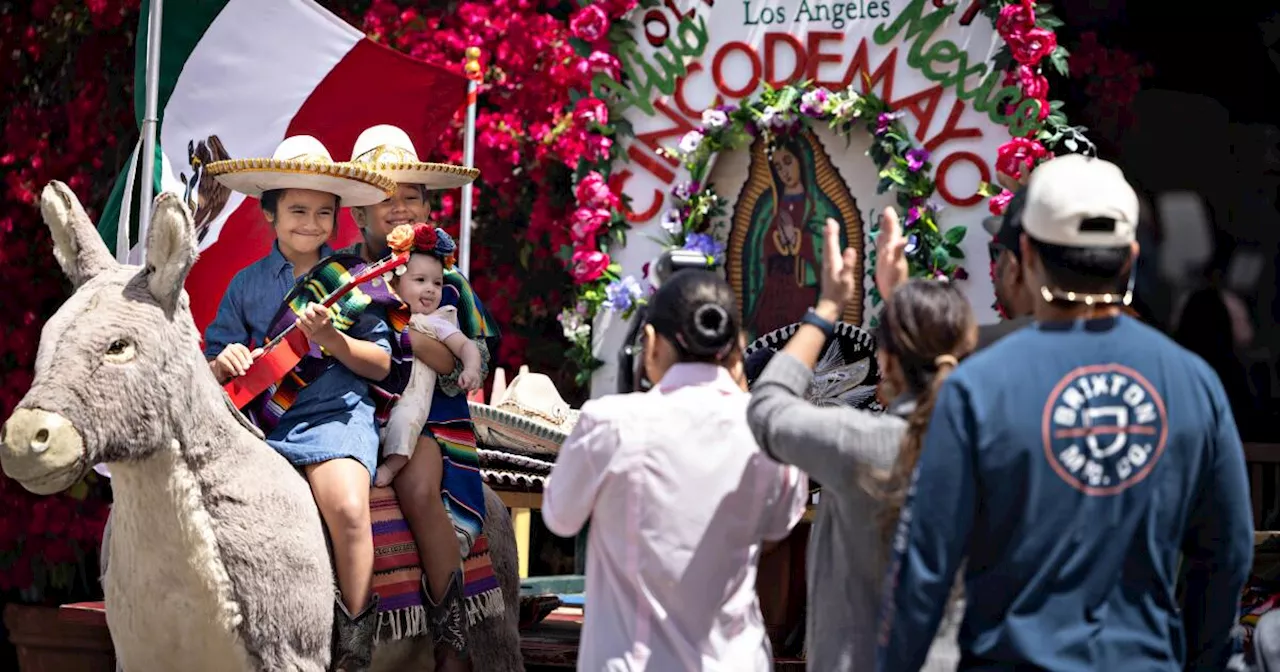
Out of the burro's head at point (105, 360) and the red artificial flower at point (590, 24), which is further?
the red artificial flower at point (590, 24)

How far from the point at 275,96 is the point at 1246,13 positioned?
192 inches

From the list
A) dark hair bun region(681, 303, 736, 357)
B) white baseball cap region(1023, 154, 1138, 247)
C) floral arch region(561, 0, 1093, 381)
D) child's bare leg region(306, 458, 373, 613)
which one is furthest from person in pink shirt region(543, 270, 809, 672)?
floral arch region(561, 0, 1093, 381)

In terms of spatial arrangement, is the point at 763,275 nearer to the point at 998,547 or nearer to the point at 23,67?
the point at 23,67

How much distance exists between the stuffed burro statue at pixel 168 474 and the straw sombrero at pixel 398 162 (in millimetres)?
1549

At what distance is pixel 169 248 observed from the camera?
13.8ft

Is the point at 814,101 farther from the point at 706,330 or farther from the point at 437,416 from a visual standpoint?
the point at 706,330

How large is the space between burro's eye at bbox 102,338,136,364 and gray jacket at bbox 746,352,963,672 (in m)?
1.66

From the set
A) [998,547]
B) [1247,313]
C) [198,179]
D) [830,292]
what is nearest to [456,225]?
[198,179]

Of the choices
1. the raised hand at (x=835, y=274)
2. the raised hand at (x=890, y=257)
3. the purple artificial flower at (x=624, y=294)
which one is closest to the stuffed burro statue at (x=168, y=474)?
the raised hand at (x=835, y=274)

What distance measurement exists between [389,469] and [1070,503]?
8.87 ft

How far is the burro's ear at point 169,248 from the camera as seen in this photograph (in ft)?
13.6

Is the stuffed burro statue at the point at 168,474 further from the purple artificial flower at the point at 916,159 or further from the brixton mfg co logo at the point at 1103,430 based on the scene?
the purple artificial flower at the point at 916,159

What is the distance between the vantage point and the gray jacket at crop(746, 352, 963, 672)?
10.8ft

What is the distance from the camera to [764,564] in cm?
579
